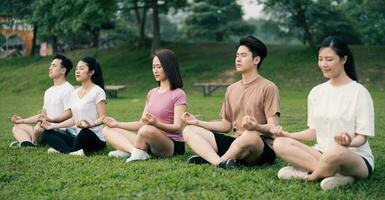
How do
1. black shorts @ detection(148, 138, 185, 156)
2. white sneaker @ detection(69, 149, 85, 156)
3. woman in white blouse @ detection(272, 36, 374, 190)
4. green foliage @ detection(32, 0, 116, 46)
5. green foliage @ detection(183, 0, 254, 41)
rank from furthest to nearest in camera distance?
green foliage @ detection(183, 0, 254, 41) → green foliage @ detection(32, 0, 116, 46) → white sneaker @ detection(69, 149, 85, 156) → black shorts @ detection(148, 138, 185, 156) → woman in white blouse @ detection(272, 36, 374, 190)

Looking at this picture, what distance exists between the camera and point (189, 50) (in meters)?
30.7

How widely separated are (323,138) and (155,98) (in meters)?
2.26

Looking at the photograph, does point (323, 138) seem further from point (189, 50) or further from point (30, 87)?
point (189, 50)

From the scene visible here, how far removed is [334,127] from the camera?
470 cm

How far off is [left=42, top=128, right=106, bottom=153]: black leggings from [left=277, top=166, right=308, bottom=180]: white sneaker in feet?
8.84

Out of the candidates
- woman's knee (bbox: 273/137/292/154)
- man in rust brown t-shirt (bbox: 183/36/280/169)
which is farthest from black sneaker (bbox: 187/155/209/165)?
woman's knee (bbox: 273/137/292/154)

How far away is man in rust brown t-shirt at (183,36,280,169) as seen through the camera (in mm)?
5349

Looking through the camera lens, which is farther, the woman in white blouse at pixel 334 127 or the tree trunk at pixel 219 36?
the tree trunk at pixel 219 36

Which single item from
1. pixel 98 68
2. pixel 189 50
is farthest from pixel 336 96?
pixel 189 50

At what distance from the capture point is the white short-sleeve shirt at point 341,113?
14.8ft

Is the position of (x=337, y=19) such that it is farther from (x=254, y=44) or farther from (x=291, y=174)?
(x=291, y=174)

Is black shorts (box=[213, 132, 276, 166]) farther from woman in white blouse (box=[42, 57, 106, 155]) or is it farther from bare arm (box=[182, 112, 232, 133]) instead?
woman in white blouse (box=[42, 57, 106, 155])

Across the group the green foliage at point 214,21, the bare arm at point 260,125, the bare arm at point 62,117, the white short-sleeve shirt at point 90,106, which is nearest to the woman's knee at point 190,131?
the bare arm at point 260,125

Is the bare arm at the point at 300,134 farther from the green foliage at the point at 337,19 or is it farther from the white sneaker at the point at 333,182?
the green foliage at the point at 337,19
